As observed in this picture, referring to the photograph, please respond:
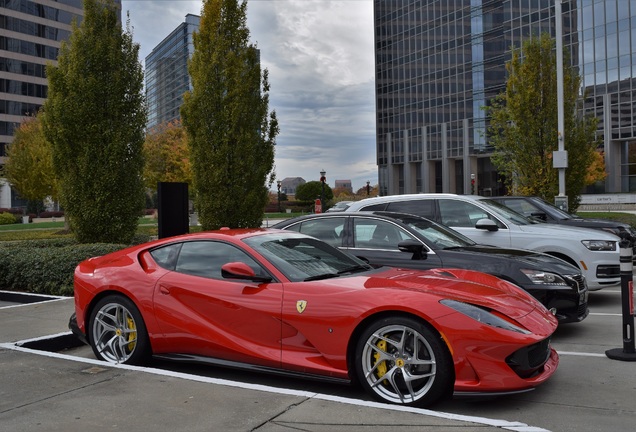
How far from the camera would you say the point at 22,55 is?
84188 mm

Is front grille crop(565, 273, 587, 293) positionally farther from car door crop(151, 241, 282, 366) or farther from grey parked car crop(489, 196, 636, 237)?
grey parked car crop(489, 196, 636, 237)

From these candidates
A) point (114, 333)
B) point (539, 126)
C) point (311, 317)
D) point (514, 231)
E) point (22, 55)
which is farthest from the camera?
point (22, 55)

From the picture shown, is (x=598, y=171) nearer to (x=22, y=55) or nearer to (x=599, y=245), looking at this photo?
(x=599, y=245)

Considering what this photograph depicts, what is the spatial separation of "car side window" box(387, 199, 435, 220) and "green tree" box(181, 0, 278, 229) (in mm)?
6353

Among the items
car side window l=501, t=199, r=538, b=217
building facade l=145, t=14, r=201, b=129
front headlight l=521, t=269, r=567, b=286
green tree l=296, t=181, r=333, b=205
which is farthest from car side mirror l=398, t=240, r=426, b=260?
building facade l=145, t=14, r=201, b=129

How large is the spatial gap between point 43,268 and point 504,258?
303 inches

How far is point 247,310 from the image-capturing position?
5129 millimetres

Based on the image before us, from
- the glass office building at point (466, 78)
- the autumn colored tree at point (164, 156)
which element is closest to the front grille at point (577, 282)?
the autumn colored tree at point (164, 156)

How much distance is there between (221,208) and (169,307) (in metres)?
10.2

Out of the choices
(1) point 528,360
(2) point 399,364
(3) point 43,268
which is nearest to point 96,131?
(3) point 43,268

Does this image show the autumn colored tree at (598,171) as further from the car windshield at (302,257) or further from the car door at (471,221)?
the car windshield at (302,257)

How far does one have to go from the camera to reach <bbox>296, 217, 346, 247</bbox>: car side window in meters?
7.97

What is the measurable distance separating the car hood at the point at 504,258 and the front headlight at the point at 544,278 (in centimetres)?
8

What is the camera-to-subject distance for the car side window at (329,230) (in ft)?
26.1
